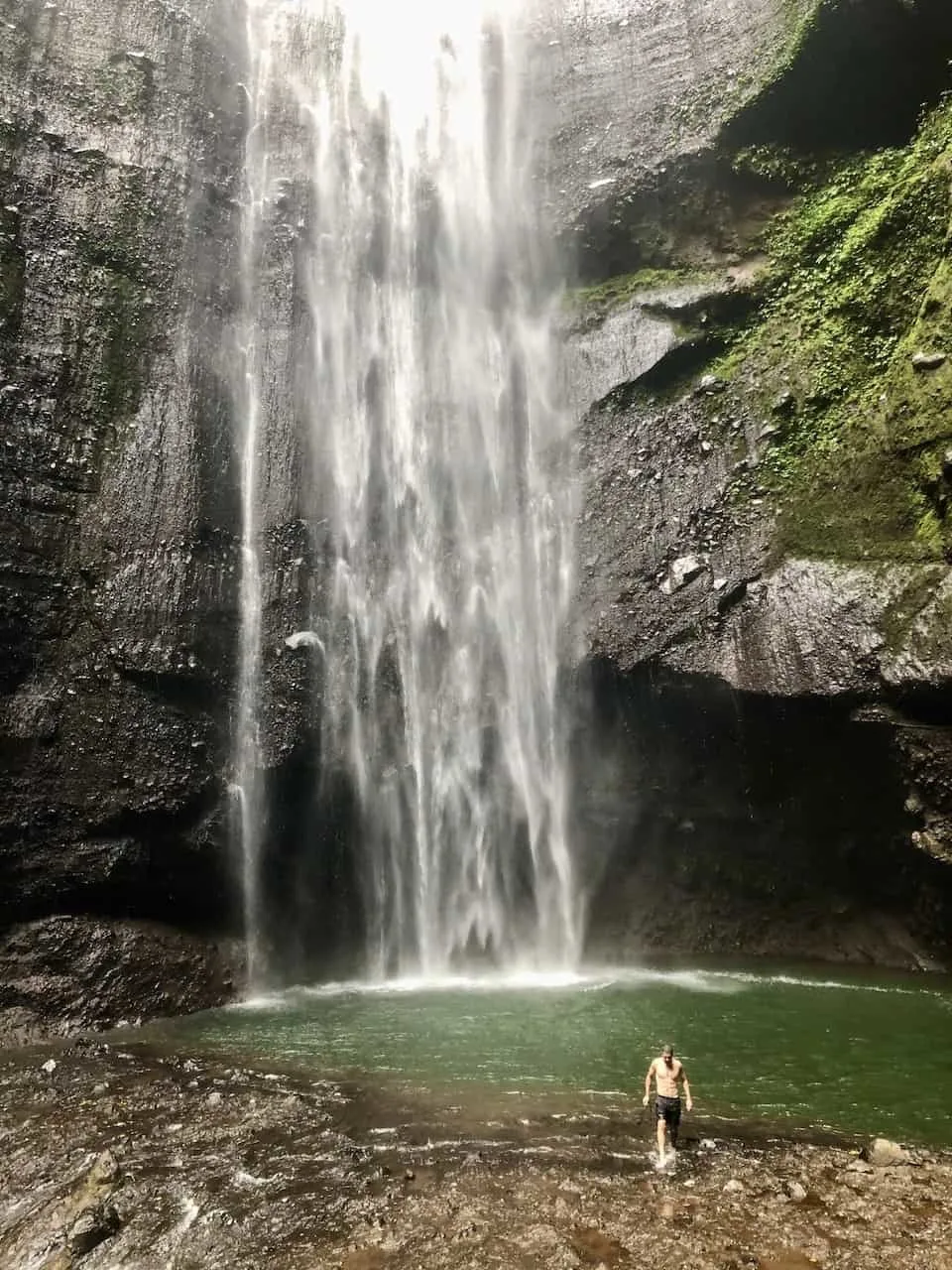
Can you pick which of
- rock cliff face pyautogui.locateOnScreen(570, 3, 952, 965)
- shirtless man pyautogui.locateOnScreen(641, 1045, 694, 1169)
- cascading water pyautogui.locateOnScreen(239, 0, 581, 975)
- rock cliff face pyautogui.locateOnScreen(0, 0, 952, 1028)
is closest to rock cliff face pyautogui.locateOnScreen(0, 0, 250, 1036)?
rock cliff face pyautogui.locateOnScreen(0, 0, 952, 1028)

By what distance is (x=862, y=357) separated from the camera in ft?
44.0

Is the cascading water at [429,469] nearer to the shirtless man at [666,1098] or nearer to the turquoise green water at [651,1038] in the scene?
the turquoise green water at [651,1038]

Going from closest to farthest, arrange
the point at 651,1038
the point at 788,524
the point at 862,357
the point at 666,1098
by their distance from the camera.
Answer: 1. the point at 666,1098
2. the point at 651,1038
3. the point at 788,524
4. the point at 862,357

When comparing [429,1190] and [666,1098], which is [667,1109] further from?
[429,1190]

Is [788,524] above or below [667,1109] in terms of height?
above

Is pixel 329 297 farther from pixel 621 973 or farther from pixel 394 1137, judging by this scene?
pixel 394 1137

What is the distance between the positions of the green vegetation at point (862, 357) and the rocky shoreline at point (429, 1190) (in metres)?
Answer: 8.85

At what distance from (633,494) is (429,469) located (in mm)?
3709

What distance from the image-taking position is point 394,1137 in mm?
6160

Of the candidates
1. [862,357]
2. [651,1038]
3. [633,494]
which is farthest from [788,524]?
[651,1038]

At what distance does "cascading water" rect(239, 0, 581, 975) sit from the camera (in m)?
13.1

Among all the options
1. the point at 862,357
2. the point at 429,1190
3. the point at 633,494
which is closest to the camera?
the point at 429,1190

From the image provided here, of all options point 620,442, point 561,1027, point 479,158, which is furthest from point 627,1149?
point 479,158

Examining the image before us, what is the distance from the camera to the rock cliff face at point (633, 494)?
11.4 meters
